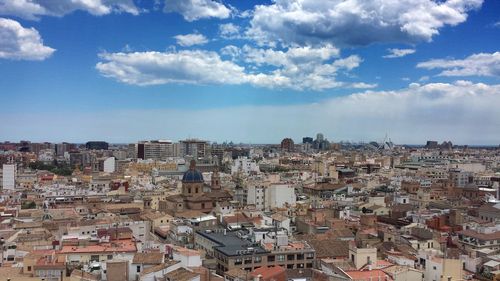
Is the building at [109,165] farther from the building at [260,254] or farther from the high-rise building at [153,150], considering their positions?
the building at [260,254]

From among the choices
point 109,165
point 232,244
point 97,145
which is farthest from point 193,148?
point 232,244

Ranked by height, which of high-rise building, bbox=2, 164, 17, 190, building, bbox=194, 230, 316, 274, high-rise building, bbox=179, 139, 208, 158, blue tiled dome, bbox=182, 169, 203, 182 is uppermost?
high-rise building, bbox=179, 139, 208, 158

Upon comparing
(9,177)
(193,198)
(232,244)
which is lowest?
(232,244)

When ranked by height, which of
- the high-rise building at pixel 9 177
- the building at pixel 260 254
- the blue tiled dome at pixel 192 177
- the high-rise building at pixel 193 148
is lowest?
the building at pixel 260 254

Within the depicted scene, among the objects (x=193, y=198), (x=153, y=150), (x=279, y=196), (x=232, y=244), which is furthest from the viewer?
(x=153, y=150)

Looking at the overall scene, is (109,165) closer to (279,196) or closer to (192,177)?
(192,177)

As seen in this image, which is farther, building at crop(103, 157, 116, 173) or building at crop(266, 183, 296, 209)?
building at crop(103, 157, 116, 173)

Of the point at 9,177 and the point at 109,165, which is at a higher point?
the point at 109,165

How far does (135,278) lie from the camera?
830 inches

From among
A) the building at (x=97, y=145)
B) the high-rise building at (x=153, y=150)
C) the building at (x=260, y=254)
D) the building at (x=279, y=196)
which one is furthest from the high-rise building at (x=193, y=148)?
the building at (x=260, y=254)

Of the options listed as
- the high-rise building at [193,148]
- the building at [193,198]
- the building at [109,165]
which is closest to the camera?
the building at [193,198]

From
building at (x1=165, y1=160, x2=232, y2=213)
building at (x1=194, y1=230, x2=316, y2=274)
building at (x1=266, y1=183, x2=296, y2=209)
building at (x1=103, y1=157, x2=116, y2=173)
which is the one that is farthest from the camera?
building at (x1=103, y1=157, x2=116, y2=173)

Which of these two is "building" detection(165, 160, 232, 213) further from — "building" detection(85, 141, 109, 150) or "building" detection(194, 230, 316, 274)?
"building" detection(85, 141, 109, 150)

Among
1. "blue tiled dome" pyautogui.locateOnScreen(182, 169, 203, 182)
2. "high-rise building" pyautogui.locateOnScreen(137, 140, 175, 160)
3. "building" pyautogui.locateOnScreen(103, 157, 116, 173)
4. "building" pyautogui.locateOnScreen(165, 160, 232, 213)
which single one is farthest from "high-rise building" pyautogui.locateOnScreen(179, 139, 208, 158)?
"blue tiled dome" pyautogui.locateOnScreen(182, 169, 203, 182)
